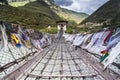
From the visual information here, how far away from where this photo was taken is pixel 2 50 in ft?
61.8

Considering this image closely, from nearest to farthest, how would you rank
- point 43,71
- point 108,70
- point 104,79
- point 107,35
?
point 104,79
point 43,71
point 108,70
point 107,35

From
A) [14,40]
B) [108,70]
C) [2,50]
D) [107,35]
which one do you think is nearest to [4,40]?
[2,50]

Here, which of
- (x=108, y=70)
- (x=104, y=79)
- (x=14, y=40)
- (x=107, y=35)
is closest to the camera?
(x=104, y=79)

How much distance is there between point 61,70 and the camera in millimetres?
16891

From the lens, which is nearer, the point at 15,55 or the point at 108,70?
the point at 108,70

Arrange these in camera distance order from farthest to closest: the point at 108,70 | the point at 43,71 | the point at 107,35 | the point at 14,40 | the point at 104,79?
the point at 107,35 → the point at 14,40 → the point at 108,70 → the point at 43,71 → the point at 104,79

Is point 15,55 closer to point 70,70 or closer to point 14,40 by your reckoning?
point 14,40

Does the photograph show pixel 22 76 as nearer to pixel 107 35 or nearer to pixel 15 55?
pixel 15 55

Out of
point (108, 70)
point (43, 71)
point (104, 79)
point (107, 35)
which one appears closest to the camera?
point (104, 79)

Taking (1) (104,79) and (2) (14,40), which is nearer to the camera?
(1) (104,79)

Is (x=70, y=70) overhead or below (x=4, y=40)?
below

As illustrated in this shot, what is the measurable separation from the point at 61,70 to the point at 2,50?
4.36m

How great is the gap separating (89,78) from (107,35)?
416 inches

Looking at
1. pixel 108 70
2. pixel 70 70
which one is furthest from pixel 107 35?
pixel 70 70
